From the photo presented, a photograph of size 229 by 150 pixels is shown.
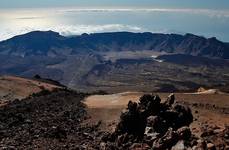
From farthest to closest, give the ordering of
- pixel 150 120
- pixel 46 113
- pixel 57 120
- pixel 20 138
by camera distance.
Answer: pixel 46 113
pixel 57 120
pixel 20 138
pixel 150 120

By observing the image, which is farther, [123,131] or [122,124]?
[122,124]

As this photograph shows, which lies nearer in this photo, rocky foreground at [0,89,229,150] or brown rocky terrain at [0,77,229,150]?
rocky foreground at [0,89,229,150]

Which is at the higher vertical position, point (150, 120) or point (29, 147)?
point (150, 120)

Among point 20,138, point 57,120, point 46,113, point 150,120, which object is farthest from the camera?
point 46,113

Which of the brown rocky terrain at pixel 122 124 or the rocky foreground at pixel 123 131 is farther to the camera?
the brown rocky terrain at pixel 122 124

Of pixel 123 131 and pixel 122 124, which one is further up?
pixel 122 124

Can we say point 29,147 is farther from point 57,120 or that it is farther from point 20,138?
point 57,120

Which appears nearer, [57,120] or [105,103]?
[57,120]

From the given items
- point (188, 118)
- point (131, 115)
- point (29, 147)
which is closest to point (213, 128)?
point (188, 118)
